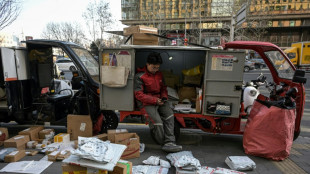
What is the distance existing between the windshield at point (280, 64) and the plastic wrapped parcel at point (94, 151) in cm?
342

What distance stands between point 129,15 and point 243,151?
38434 mm

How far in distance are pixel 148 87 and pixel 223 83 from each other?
1.33 meters

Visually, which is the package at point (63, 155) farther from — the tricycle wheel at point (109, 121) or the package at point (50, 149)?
the tricycle wheel at point (109, 121)

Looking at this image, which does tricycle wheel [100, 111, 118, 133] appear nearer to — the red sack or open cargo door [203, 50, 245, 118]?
open cargo door [203, 50, 245, 118]

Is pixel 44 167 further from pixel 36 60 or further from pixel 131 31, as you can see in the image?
pixel 131 31

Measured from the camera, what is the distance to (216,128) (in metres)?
3.56

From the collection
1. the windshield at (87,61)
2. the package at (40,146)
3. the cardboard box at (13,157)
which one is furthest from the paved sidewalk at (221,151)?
the cardboard box at (13,157)

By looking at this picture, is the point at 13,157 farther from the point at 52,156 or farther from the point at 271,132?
the point at 271,132

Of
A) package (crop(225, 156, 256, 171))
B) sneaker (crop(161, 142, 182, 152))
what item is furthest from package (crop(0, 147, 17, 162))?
package (crop(225, 156, 256, 171))

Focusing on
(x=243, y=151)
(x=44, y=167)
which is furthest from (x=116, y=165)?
(x=243, y=151)

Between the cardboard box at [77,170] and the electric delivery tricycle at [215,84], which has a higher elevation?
the electric delivery tricycle at [215,84]

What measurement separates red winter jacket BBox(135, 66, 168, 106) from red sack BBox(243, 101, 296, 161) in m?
1.66

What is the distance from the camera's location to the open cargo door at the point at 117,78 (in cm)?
333

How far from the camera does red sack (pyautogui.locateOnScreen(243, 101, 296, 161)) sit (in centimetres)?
296
